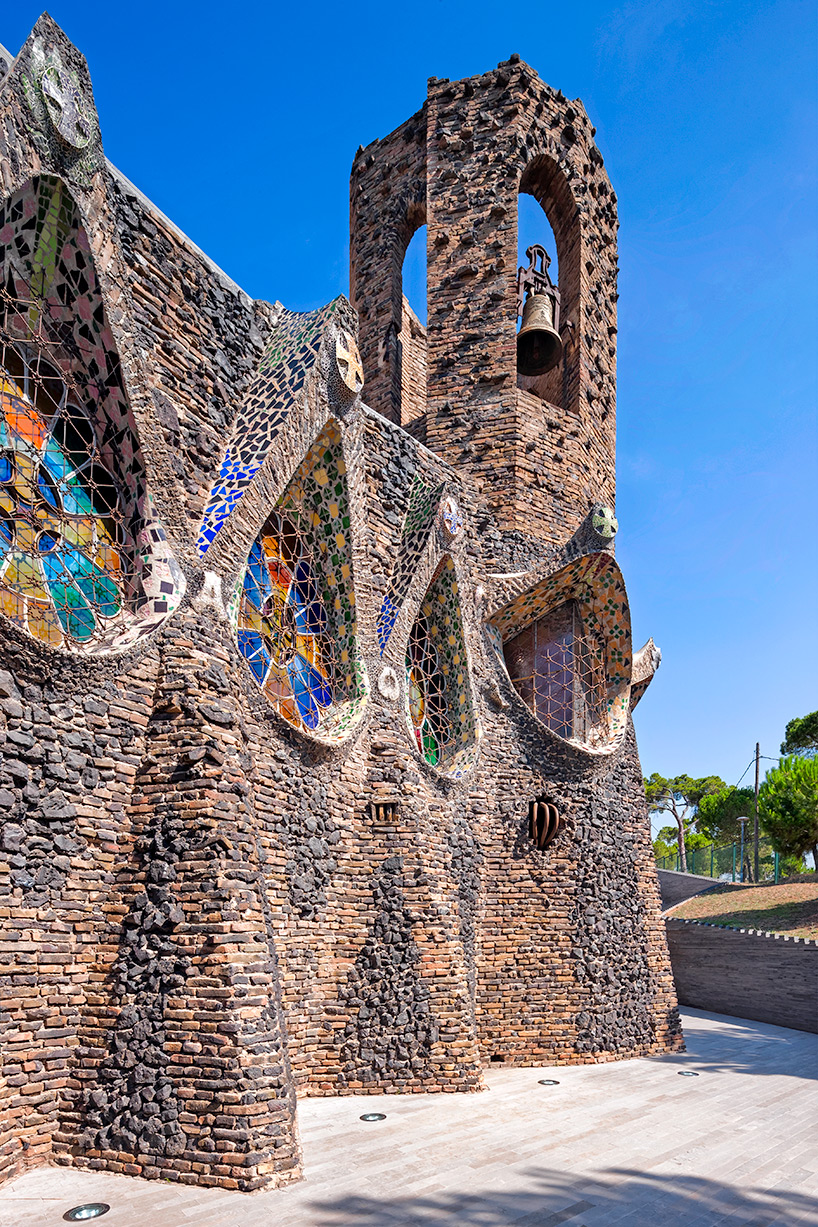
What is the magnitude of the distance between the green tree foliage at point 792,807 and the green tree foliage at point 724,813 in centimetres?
1194

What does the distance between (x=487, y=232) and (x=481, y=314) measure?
2.83 ft

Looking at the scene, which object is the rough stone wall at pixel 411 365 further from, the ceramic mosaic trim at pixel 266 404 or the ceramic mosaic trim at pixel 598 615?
the ceramic mosaic trim at pixel 266 404

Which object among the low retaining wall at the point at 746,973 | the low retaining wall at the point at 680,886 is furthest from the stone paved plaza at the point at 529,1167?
the low retaining wall at the point at 680,886

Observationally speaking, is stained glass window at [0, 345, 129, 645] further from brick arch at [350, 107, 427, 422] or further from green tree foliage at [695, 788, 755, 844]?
green tree foliage at [695, 788, 755, 844]

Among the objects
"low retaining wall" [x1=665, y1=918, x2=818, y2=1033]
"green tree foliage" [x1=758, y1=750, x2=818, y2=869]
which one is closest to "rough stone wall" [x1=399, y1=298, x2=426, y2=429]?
"low retaining wall" [x1=665, y1=918, x2=818, y2=1033]

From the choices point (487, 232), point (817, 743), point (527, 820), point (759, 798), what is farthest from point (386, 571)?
point (817, 743)

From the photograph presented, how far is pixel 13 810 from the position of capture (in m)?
3.54

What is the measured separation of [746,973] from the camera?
10227 millimetres

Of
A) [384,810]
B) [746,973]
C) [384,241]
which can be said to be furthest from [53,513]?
[746,973]

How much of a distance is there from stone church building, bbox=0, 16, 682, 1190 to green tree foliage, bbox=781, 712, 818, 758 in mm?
19028

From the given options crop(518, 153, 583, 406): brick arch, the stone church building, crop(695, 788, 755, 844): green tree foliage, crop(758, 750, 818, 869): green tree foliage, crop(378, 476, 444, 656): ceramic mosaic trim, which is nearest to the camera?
the stone church building

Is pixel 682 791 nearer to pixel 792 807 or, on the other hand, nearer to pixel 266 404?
pixel 792 807

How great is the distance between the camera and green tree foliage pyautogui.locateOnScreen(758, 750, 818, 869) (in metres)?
17.3

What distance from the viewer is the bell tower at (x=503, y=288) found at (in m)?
8.34
